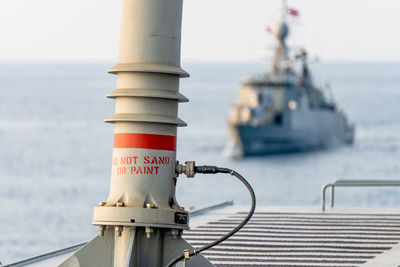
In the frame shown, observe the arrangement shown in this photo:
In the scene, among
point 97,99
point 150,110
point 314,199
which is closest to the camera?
point 150,110

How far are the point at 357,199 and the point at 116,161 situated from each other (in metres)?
49.1

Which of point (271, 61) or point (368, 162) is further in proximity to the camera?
point (271, 61)

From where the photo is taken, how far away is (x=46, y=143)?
97438 mm

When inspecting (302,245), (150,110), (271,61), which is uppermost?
(271,61)

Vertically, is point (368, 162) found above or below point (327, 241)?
above

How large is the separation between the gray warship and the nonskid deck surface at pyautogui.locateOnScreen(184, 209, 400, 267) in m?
70.5

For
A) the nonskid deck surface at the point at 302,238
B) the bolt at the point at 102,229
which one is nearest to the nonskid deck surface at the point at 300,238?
the nonskid deck surface at the point at 302,238

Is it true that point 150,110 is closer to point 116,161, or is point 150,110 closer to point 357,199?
point 116,161

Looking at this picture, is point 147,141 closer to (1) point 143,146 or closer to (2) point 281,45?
(1) point 143,146

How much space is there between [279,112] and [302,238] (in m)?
74.6

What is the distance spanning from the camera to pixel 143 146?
26.5ft

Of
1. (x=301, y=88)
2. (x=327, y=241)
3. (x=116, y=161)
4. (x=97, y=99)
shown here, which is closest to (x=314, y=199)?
(x=301, y=88)

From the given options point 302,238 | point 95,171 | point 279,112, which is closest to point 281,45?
point 279,112

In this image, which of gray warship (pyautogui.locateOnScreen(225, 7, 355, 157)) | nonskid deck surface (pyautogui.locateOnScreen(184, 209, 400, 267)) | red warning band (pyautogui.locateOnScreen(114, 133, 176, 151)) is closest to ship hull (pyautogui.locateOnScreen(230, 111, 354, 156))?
gray warship (pyautogui.locateOnScreen(225, 7, 355, 157))
